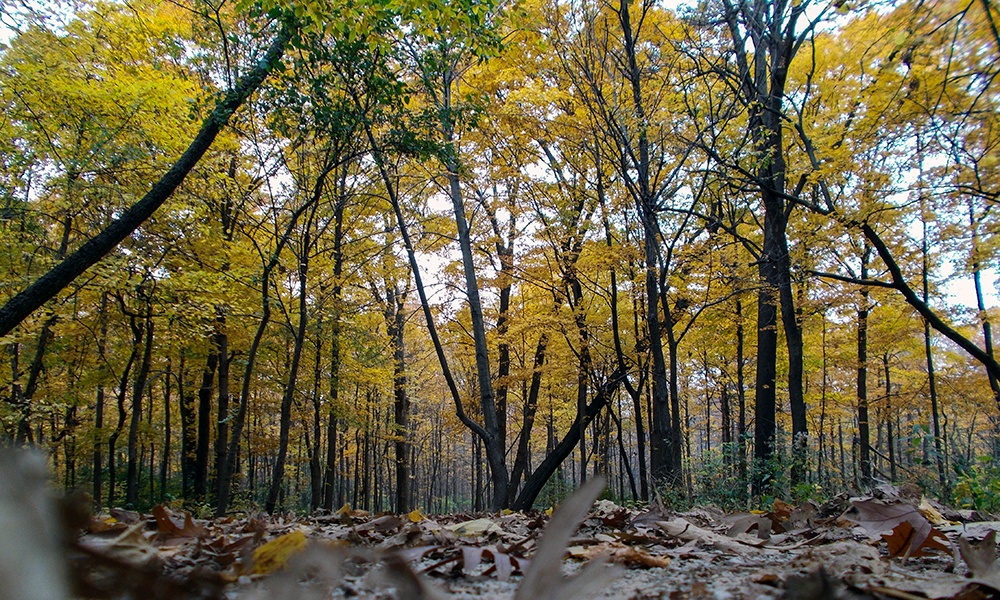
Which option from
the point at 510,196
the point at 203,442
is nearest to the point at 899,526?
the point at 510,196

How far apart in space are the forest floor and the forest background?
11.7ft

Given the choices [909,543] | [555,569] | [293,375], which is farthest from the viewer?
[293,375]

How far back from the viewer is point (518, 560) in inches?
42.1

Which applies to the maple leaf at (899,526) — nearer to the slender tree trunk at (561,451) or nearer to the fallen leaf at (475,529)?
the fallen leaf at (475,529)

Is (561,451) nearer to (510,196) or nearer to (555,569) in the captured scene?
(510,196)

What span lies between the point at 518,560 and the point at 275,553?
1.62ft

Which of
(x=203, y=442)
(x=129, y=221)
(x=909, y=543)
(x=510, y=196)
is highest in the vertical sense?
(x=510, y=196)

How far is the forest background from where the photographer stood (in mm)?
6215

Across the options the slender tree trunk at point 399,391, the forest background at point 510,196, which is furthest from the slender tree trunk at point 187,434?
the slender tree trunk at point 399,391

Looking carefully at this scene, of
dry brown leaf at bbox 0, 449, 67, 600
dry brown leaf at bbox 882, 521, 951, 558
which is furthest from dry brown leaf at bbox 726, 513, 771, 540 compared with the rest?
dry brown leaf at bbox 0, 449, 67, 600

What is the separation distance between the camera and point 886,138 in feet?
23.0

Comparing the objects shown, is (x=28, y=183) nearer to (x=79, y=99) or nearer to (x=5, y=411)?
(x=79, y=99)

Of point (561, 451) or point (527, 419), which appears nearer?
point (561, 451)

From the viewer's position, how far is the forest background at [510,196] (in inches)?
245
